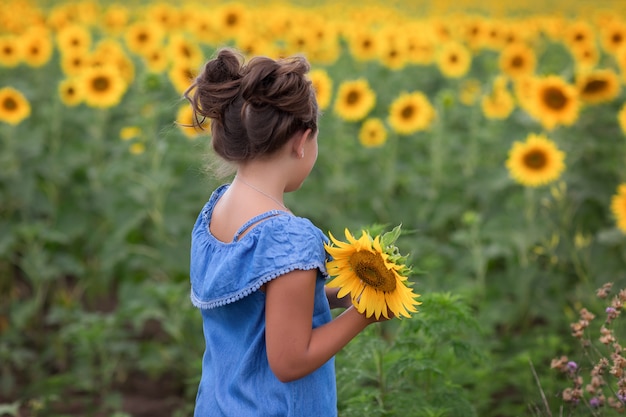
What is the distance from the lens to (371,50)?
8062 mm

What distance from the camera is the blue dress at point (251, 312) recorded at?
194 cm

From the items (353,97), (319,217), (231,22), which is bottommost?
(319,217)

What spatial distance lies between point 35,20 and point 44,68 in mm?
913

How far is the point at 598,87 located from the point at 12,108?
11.6ft

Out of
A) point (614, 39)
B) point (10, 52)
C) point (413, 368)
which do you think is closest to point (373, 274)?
point (413, 368)

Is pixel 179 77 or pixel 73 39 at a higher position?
pixel 73 39

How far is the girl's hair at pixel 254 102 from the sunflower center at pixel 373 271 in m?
0.33

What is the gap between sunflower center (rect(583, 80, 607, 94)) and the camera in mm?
5184

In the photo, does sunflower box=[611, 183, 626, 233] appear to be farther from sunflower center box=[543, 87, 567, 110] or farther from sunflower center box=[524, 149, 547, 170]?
sunflower center box=[543, 87, 567, 110]

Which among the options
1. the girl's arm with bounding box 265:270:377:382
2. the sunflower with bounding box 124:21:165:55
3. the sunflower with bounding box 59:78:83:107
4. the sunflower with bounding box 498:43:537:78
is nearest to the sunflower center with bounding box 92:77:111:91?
the sunflower with bounding box 59:78:83:107

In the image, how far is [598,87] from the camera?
17.1 ft

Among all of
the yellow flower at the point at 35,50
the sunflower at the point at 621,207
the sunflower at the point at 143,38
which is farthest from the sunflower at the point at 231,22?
the sunflower at the point at 621,207

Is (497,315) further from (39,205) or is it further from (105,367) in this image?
(39,205)

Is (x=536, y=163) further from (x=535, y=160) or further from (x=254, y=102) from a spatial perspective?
(x=254, y=102)
